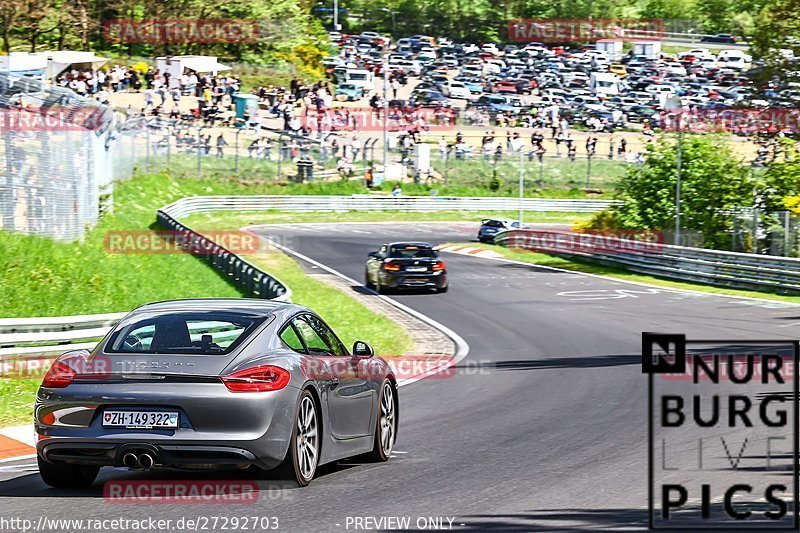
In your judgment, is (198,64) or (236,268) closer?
(236,268)

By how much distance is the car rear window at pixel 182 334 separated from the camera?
9016 mm

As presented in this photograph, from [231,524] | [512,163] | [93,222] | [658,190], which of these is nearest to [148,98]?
[512,163]

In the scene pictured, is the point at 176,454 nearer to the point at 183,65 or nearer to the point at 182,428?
the point at 182,428

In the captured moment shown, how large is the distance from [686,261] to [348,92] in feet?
161

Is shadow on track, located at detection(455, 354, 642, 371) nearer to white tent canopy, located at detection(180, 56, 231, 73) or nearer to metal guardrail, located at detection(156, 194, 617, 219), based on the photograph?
metal guardrail, located at detection(156, 194, 617, 219)

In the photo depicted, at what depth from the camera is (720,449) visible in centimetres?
1129

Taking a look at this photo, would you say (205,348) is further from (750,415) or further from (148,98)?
(148,98)

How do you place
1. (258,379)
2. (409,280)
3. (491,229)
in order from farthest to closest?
(491,229)
(409,280)
(258,379)

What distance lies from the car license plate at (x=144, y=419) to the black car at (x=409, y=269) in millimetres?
25477

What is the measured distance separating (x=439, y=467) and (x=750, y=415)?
4.65m

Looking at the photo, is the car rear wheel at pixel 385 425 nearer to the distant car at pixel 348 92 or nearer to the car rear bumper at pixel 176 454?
the car rear bumper at pixel 176 454

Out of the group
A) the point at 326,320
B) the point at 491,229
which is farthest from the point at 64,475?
the point at 491,229

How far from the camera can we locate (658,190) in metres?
44.9

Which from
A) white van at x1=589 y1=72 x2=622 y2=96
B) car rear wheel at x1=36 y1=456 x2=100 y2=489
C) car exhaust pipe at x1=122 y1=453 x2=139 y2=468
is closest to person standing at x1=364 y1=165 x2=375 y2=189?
white van at x1=589 y1=72 x2=622 y2=96
